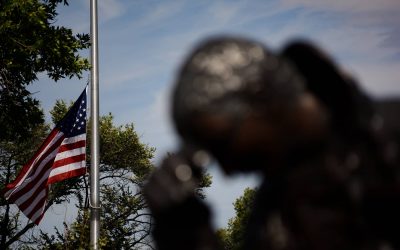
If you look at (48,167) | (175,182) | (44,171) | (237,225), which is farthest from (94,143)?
(237,225)

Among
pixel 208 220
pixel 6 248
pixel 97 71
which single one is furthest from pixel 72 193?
pixel 208 220

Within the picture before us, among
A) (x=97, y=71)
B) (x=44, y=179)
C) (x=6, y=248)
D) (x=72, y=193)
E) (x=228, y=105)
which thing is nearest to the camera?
(x=228, y=105)

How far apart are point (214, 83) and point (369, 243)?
67 cm

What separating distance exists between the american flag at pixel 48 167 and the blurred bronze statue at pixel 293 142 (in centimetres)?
1150

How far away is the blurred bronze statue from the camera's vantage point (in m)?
1.59

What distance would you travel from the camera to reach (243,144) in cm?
160

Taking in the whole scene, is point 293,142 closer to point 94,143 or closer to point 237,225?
point 94,143

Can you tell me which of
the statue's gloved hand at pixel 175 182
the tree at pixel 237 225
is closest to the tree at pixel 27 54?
the statue's gloved hand at pixel 175 182

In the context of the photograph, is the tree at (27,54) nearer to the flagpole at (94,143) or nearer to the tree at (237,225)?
the flagpole at (94,143)

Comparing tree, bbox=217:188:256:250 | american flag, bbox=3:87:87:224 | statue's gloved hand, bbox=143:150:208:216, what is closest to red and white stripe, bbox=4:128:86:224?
american flag, bbox=3:87:87:224

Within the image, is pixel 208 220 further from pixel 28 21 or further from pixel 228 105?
pixel 28 21

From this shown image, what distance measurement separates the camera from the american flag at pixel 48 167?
1256 centimetres

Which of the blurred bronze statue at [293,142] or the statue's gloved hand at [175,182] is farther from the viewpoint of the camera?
the statue's gloved hand at [175,182]

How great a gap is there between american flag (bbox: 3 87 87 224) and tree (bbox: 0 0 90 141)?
1326mm
